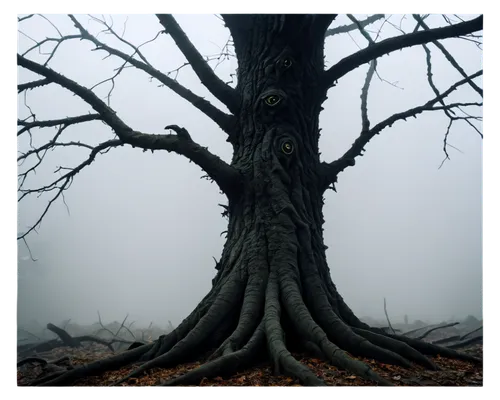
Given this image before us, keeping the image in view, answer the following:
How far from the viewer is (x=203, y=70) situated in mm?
4086

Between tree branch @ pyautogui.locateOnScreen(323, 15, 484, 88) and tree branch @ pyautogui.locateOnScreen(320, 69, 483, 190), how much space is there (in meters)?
0.80

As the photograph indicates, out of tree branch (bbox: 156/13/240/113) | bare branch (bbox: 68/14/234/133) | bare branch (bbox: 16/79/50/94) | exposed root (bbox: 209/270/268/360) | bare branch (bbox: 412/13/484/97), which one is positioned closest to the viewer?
exposed root (bbox: 209/270/268/360)

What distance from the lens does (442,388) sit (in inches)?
93.2

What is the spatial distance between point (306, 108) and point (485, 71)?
1.76 metres

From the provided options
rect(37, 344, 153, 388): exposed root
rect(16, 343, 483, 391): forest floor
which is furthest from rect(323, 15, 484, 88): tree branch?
rect(37, 344, 153, 388): exposed root

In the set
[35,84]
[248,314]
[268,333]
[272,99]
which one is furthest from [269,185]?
[35,84]

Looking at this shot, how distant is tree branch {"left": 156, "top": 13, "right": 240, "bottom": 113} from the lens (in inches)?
156

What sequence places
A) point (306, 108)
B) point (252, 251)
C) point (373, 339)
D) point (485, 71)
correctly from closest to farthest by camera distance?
point (485, 71), point (373, 339), point (252, 251), point (306, 108)

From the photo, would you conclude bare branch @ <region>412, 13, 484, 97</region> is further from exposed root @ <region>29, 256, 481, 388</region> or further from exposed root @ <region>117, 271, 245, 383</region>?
exposed root @ <region>117, 271, 245, 383</region>

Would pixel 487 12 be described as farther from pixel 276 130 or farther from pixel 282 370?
pixel 282 370

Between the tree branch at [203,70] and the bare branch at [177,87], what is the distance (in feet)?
0.50

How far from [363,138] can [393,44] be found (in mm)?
1156

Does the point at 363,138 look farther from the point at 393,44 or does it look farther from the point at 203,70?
the point at 203,70
